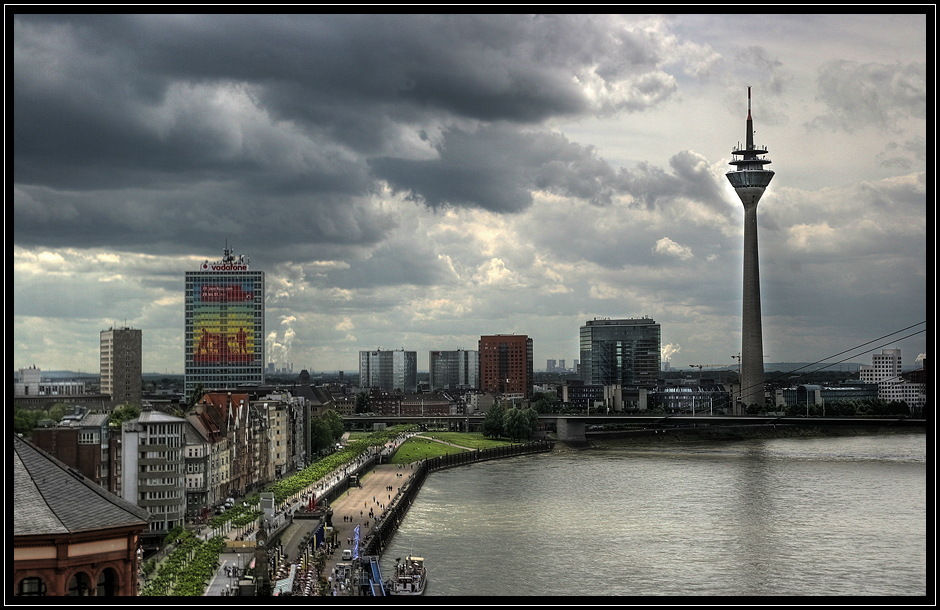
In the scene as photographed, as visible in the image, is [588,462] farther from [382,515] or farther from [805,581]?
[805,581]

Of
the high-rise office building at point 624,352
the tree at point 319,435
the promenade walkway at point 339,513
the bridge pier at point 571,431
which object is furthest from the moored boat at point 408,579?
the high-rise office building at point 624,352

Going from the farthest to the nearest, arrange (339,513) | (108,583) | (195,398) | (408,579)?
(195,398), (339,513), (408,579), (108,583)

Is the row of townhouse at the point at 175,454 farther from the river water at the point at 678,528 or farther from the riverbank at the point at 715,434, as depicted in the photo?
the riverbank at the point at 715,434

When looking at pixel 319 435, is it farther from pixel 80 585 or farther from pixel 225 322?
pixel 80 585

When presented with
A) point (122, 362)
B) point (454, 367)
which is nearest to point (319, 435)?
point (122, 362)

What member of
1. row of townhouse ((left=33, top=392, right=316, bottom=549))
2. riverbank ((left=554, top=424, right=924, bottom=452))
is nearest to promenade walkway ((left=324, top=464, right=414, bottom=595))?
row of townhouse ((left=33, top=392, right=316, bottom=549))

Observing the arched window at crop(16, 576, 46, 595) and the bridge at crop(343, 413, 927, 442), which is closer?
the arched window at crop(16, 576, 46, 595)

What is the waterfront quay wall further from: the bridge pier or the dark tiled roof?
the dark tiled roof
